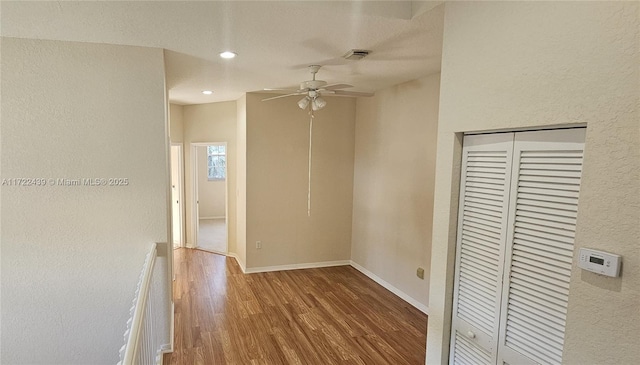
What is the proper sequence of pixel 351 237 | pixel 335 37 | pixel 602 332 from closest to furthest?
pixel 602 332
pixel 335 37
pixel 351 237

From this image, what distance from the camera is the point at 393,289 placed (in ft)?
14.9

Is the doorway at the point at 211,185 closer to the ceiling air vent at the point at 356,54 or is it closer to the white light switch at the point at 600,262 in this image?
the ceiling air vent at the point at 356,54

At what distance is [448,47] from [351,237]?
158 inches

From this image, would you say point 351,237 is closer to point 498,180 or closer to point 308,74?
point 308,74

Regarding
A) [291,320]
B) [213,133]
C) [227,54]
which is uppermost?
[227,54]

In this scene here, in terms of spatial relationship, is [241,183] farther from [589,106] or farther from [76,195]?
[589,106]

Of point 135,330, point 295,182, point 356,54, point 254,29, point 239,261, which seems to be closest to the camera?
point 135,330

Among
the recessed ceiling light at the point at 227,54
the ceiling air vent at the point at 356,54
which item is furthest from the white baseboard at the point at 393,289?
the recessed ceiling light at the point at 227,54

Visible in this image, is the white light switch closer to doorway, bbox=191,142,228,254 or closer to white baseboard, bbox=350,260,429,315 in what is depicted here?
white baseboard, bbox=350,260,429,315

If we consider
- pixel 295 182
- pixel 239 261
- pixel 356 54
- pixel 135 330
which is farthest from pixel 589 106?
pixel 239 261

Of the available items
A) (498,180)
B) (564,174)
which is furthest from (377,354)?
(564,174)

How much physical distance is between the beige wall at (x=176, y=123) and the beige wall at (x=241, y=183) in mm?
1325

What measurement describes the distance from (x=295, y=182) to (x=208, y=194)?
495 centimetres

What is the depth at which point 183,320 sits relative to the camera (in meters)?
Answer: 3.66
